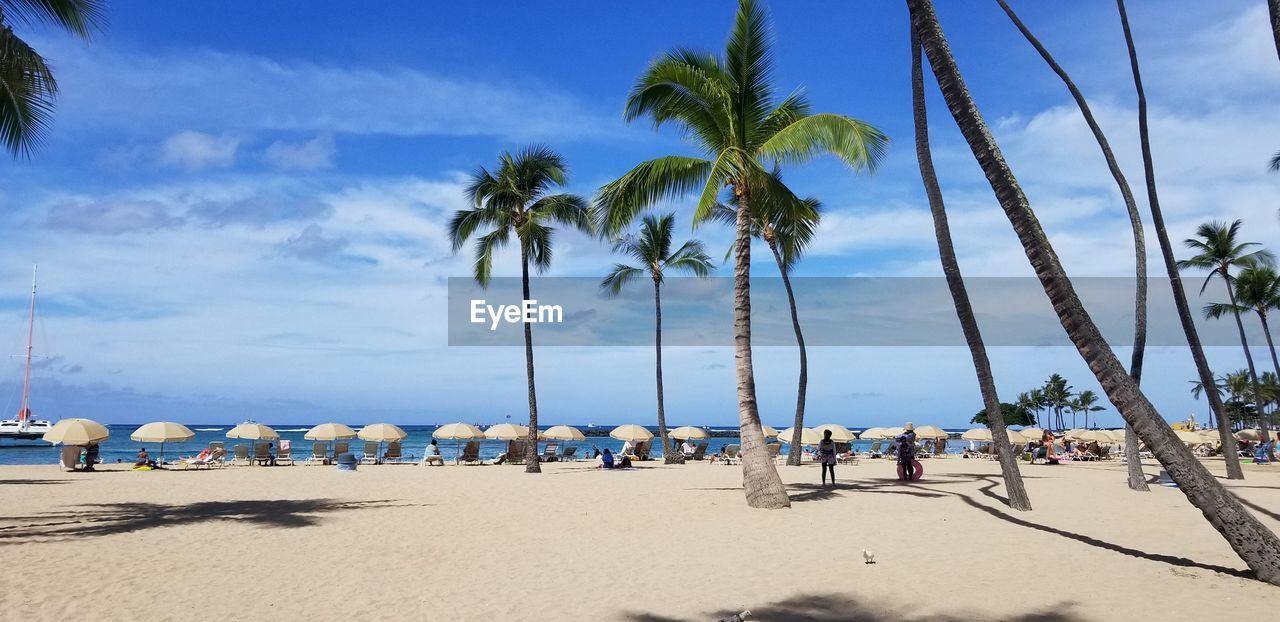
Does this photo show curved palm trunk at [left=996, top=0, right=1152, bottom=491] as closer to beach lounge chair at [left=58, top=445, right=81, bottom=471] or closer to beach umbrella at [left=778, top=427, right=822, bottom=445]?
beach umbrella at [left=778, top=427, right=822, bottom=445]

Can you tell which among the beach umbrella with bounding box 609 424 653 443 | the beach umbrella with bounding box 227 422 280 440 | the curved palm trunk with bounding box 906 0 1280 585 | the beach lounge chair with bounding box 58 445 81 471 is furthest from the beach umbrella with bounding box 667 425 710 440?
the curved palm trunk with bounding box 906 0 1280 585

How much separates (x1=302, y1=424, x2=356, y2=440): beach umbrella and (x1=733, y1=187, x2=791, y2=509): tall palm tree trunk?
20.9 meters

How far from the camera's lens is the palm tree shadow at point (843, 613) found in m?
6.17

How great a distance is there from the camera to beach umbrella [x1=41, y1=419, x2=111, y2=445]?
21.4 m

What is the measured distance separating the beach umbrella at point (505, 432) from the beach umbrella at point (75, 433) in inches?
538

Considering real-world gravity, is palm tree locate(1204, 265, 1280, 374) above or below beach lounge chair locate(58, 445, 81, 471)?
above

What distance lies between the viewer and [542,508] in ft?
45.2

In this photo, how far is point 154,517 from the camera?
1212 cm

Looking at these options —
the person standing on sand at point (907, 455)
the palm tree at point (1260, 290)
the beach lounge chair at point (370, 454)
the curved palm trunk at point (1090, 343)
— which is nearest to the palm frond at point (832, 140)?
the curved palm trunk at point (1090, 343)

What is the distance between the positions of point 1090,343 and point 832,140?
20.6ft

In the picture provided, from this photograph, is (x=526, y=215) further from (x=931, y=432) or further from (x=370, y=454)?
(x=931, y=432)

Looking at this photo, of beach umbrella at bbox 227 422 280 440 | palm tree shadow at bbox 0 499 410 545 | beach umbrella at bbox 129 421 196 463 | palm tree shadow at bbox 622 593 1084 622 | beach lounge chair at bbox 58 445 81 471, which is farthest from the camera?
beach umbrella at bbox 227 422 280 440

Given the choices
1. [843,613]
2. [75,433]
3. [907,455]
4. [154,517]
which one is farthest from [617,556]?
[75,433]

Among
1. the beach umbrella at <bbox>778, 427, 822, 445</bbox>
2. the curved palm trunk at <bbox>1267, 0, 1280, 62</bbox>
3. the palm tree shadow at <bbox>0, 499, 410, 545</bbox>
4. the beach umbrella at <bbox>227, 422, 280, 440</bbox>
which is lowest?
the palm tree shadow at <bbox>0, 499, 410, 545</bbox>
